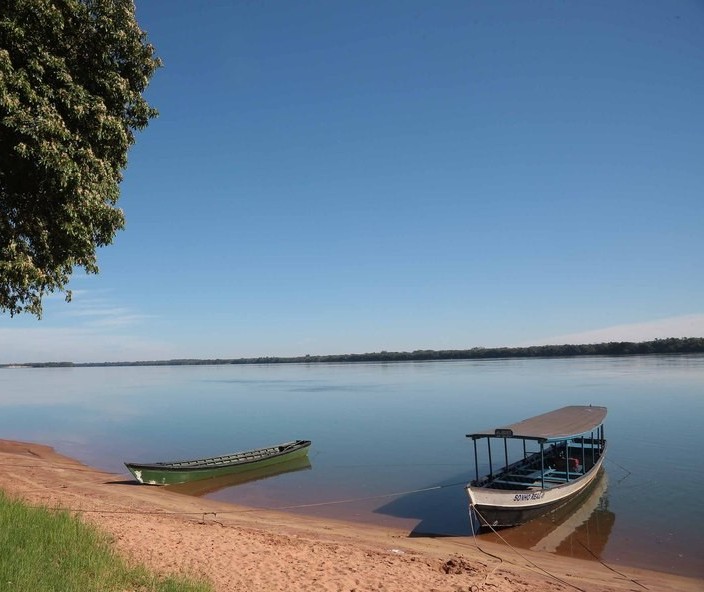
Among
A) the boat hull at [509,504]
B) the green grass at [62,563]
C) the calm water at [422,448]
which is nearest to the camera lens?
the green grass at [62,563]

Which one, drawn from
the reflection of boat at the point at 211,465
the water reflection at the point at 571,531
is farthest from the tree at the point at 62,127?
the water reflection at the point at 571,531

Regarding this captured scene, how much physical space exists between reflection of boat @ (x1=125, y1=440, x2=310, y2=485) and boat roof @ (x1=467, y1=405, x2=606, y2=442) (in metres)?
12.1

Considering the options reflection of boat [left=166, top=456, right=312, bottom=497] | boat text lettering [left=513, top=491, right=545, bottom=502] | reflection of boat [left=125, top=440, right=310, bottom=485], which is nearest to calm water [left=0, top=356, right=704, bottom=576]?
reflection of boat [left=166, top=456, right=312, bottom=497]

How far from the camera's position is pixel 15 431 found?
4606cm

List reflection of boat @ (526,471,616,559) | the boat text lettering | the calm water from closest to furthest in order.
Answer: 1. reflection of boat @ (526,471,616,559)
2. the boat text lettering
3. the calm water

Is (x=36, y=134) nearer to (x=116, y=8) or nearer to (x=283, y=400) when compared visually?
(x=116, y=8)

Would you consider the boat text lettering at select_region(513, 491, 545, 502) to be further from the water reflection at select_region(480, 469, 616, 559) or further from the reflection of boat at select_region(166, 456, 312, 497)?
the reflection of boat at select_region(166, 456, 312, 497)

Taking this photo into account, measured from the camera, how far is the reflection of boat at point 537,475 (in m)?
15.6

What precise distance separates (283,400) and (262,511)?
165ft

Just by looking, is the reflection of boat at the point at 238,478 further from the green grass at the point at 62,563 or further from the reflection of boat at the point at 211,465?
the green grass at the point at 62,563

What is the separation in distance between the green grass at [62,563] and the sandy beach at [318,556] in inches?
46.0

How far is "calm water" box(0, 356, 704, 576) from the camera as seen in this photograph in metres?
16.8

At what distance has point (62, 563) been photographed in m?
8.14

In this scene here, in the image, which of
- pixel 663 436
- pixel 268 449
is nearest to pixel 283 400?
pixel 268 449
